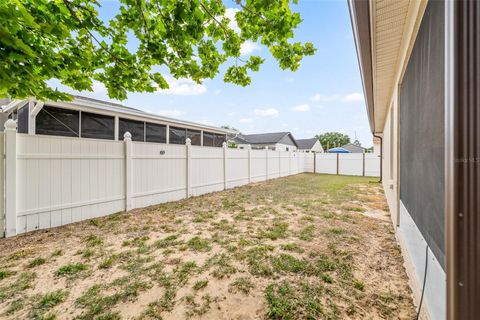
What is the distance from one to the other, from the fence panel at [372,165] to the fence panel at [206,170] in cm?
1084

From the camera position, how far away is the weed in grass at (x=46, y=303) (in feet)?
6.07

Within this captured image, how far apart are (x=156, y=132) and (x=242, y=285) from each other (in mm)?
8665

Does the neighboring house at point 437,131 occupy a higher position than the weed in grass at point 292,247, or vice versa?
the neighboring house at point 437,131

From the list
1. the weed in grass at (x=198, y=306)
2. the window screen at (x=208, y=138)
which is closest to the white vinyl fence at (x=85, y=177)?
the weed in grass at (x=198, y=306)

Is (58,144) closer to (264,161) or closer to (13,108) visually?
(13,108)

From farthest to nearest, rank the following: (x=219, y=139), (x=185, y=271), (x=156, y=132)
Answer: (x=219, y=139) < (x=156, y=132) < (x=185, y=271)

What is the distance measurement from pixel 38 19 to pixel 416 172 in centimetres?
446

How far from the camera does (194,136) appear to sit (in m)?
11.7

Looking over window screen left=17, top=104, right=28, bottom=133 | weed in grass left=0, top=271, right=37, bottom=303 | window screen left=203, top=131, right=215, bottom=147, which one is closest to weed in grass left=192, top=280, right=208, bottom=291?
weed in grass left=0, top=271, right=37, bottom=303

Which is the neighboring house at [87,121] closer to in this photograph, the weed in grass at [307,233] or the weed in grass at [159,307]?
the weed in grass at [159,307]

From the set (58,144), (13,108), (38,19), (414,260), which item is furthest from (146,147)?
(414,260)

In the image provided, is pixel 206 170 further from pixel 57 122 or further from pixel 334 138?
pixel 334 138

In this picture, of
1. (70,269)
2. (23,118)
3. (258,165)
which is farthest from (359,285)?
(23,118)

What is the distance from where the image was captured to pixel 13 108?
6605 millimetres
